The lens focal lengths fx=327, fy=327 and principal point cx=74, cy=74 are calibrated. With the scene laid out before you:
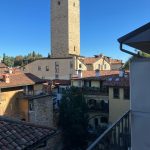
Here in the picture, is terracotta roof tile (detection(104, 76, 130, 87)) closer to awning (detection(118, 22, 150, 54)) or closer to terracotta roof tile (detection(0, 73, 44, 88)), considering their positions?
terracotta roof tile (detection(0, 73, 44, 88))

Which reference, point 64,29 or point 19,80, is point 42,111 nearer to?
point 19,80

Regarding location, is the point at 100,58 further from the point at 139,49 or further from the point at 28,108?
the point at 139,49

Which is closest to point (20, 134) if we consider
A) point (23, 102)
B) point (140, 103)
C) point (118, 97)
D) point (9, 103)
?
point (140, 103)

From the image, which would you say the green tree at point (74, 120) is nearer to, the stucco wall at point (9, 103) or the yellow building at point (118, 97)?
the yellow building at point (118, 97)

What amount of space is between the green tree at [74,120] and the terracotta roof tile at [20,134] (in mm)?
19946

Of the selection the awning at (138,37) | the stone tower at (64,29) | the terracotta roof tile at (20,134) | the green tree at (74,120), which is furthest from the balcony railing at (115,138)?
the stone tower at (64,29)

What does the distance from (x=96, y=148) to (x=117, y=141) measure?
3.37 feet

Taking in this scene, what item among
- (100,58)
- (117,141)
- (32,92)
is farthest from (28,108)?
(100,58)

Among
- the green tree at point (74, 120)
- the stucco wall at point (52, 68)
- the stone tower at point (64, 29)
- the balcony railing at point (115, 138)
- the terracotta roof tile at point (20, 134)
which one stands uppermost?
the stone tower at point (64, 29)

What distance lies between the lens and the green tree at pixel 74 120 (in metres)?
26.7

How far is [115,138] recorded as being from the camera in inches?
172

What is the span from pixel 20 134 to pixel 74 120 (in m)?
20.5

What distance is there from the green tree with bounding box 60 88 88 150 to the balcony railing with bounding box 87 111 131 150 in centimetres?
2177

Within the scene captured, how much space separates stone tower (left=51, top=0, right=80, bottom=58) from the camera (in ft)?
180
